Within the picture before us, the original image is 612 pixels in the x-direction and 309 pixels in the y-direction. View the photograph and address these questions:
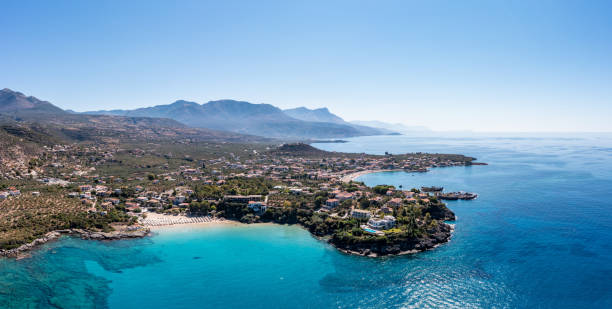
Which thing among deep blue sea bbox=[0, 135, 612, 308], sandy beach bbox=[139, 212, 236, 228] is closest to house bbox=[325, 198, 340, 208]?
deep blue sea bbox=[0, 135, 612, 308]

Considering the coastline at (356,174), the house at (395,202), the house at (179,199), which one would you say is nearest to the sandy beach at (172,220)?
the house at (179,199)

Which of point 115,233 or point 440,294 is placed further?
point 115,233

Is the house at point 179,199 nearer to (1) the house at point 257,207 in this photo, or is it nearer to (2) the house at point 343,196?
(1) the house at point 257,207

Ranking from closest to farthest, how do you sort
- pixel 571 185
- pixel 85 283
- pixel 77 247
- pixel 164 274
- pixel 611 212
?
pixel 85 283 < pixel 164 274 < pixel 77 247 < pixel 611 212 < pixel 571 185

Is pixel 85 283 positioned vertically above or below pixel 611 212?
below

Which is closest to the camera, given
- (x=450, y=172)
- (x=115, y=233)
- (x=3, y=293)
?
(x=3, y=293)

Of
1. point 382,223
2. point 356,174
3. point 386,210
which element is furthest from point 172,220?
point 356,174

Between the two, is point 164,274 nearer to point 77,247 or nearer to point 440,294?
point 77,247

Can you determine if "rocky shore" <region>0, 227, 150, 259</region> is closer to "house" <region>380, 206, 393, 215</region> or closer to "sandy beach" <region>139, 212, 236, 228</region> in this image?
"sandy beach" <region>139, 212, 236, 228</region>

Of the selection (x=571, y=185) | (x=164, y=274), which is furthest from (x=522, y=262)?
(x=571, y=185)
